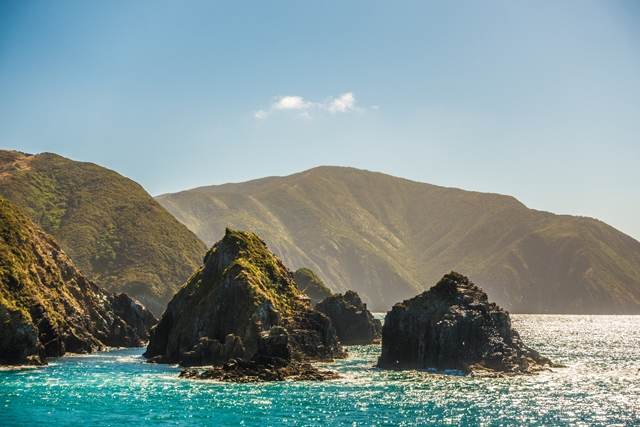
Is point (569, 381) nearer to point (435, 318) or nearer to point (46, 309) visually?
point (435, 318)

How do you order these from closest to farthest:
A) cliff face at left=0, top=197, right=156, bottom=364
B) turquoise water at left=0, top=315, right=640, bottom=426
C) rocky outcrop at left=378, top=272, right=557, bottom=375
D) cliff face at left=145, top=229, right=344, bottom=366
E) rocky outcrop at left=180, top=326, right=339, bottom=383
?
turquoise water at left=0, top=315, right=640, bottom=426
rocky outcrop at left=180, top=326, right=339, bottom=383
rocky outcrop at left=378, top=272, right=557, bottom=375
cliff face at left=0, top=197, right=156, bottom=364
cliff face at left=145, top=229, right=344, bottom=366

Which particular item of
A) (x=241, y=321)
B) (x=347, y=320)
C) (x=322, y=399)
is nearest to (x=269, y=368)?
(x=322, y=399)

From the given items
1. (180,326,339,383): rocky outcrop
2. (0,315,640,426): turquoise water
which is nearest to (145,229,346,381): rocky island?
(180,326,339,383): rocky outcrop

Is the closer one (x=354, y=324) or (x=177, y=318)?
(x=177, y=318)

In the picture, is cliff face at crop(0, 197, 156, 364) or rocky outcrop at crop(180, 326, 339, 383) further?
cliff face at crop(0, 197, 156, 364)

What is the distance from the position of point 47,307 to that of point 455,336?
215 feet

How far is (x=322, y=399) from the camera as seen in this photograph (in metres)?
63.8

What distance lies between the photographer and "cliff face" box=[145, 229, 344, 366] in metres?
92.9

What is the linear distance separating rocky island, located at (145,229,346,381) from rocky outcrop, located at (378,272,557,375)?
15304 mm

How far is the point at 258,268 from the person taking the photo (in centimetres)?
11169

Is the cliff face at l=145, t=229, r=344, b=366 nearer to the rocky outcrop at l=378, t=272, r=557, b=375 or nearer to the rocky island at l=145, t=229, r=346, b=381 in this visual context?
the rocky island at l=145, t=229, r=346, b=381

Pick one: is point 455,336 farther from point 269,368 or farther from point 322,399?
point 322,399

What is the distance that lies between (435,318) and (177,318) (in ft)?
155

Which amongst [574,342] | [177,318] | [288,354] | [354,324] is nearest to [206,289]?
[177,318]
